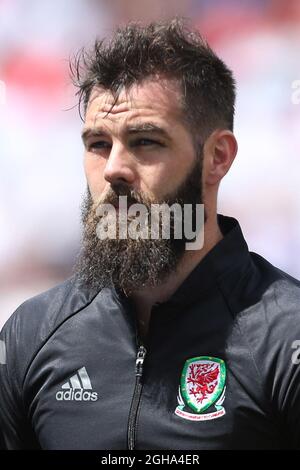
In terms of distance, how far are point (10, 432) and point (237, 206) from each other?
1.29 metres

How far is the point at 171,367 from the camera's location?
5.83 feet

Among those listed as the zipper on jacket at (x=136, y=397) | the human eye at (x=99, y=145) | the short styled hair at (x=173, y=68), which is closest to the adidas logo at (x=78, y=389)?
the zipper on jacket at (x=136, y=397)

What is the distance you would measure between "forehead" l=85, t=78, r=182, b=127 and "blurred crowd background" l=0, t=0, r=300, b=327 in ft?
3.45

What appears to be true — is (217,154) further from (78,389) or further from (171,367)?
(78,389)

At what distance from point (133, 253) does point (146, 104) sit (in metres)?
0.36

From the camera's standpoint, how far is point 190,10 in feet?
9.61

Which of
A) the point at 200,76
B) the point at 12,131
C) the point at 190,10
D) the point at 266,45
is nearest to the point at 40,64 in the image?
the point at 12,131

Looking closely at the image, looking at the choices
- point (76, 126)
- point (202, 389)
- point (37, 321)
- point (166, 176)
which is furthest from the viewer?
point (76, 126)

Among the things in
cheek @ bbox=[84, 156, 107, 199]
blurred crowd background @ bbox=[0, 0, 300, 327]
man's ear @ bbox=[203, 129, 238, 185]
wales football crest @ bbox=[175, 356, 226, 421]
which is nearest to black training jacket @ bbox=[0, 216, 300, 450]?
wales football crest @ bbox=[175, 356, 226, 421]

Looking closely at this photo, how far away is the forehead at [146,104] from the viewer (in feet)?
5.98

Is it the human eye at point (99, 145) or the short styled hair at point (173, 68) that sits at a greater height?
the short styled hair at point (173, 68)

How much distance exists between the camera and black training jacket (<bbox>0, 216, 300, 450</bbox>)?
1.67 metres

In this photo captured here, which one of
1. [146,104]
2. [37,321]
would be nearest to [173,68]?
[146,104]

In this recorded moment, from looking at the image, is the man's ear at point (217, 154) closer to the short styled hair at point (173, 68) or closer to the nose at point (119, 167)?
the short styled hair at point (173, 68)
